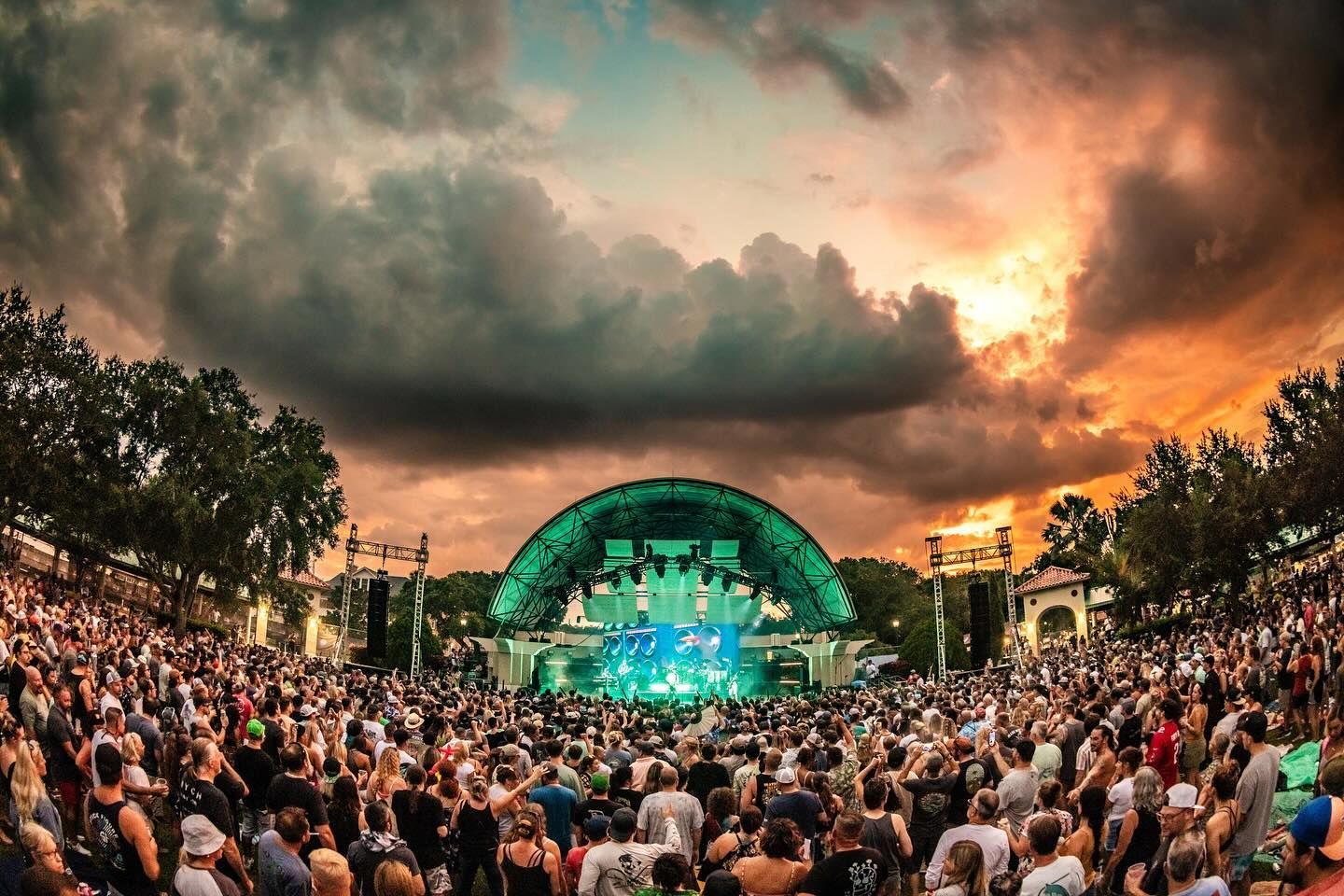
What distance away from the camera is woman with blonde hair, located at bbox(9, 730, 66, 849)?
6.27 m

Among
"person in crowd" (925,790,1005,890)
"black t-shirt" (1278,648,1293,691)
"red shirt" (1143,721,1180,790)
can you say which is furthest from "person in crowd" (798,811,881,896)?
"black t-shirt" (1278,648,1293,691)

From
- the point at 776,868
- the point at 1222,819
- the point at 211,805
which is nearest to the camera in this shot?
the point at 776,868

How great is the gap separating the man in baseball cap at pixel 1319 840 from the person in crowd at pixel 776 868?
2.43 meters

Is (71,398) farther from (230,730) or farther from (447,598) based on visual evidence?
(447,598)

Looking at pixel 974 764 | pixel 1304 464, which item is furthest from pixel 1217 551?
pixel 974 764

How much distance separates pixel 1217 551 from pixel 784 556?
17.6 metres

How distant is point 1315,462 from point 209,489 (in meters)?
34.4

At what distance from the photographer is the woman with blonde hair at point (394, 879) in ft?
15.4

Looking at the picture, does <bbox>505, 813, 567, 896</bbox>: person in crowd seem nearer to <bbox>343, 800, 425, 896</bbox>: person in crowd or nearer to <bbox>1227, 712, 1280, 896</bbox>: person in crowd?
<bbox>343, 800, 425, 896</bbox>: person in crowd

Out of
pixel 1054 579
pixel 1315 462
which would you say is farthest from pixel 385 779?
pixel 1054 579

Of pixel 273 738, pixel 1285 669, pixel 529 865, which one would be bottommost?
pixel 529 865

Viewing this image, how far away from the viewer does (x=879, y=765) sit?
820 cm

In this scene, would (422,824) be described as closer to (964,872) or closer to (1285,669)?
(964,872)

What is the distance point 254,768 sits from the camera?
771cm
